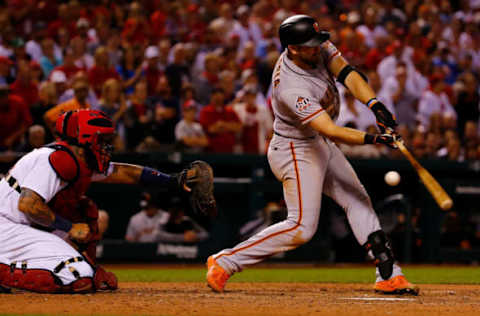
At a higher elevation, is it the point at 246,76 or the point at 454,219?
the point at 246,76

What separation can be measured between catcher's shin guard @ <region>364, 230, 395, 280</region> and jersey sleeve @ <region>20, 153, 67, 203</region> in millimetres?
2280

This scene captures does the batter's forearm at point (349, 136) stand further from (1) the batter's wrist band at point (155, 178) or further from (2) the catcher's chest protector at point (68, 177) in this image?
(2) the catcher's chest protector at point (68, 177)

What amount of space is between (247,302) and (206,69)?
25.6 feet

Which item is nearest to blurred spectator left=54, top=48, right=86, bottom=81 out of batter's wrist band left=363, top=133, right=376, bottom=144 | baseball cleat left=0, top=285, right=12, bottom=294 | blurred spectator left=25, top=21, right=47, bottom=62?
blurred spectator left=25, top=21, right=47, bottom=62

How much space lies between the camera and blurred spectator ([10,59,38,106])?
1091cm

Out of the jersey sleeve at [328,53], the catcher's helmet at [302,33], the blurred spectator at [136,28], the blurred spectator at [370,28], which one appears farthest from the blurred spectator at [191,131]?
the blurred spectator at [370,28]

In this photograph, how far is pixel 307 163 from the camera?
19.0ft

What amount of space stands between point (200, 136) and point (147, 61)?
2173 mm

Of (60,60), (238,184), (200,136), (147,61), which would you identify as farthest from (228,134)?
(60,60)

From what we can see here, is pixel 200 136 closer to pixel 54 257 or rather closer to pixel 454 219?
pixel 454 219

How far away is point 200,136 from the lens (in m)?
10.9

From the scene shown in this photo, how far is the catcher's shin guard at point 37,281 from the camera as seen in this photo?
5.47m

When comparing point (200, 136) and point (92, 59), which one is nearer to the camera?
point (200, 136)

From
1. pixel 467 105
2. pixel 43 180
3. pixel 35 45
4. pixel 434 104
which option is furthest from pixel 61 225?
pixel 467 105
